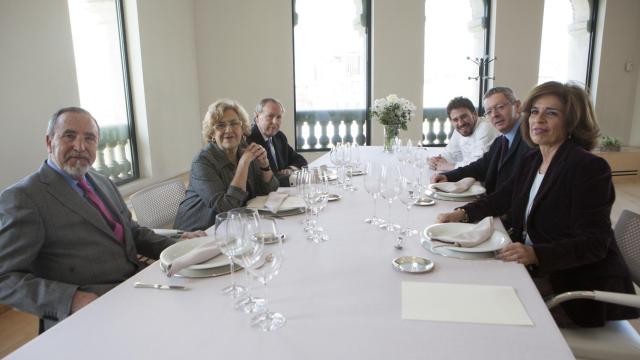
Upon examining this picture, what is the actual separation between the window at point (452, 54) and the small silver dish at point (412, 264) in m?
5.63

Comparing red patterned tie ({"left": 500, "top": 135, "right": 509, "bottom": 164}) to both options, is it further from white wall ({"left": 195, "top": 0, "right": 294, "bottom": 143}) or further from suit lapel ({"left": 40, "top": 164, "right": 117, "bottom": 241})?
white wall ({"left": 195, "top": 0, "right": 294, "bottom": 143})

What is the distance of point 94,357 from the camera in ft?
3.10

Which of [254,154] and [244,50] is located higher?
[244,50]

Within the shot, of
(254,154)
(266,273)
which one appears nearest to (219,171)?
(254,154)

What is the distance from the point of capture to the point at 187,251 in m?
1.51

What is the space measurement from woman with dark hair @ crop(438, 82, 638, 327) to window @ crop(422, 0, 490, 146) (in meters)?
4.92

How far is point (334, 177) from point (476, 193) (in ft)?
2.93

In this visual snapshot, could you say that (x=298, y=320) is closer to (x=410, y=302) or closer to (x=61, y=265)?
(x=410, y=302)

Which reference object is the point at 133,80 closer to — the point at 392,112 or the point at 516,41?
the point at 392,112

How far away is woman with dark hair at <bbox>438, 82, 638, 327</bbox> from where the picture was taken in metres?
1.56

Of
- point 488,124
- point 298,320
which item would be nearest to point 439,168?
point 488,124

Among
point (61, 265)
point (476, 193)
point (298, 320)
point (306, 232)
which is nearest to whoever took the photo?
point (298, 320)

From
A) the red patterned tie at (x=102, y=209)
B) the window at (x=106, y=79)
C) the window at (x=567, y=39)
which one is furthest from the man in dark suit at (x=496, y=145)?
the window at (x=567, y=39)

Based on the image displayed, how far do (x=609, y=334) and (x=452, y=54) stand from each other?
5.74 metres
